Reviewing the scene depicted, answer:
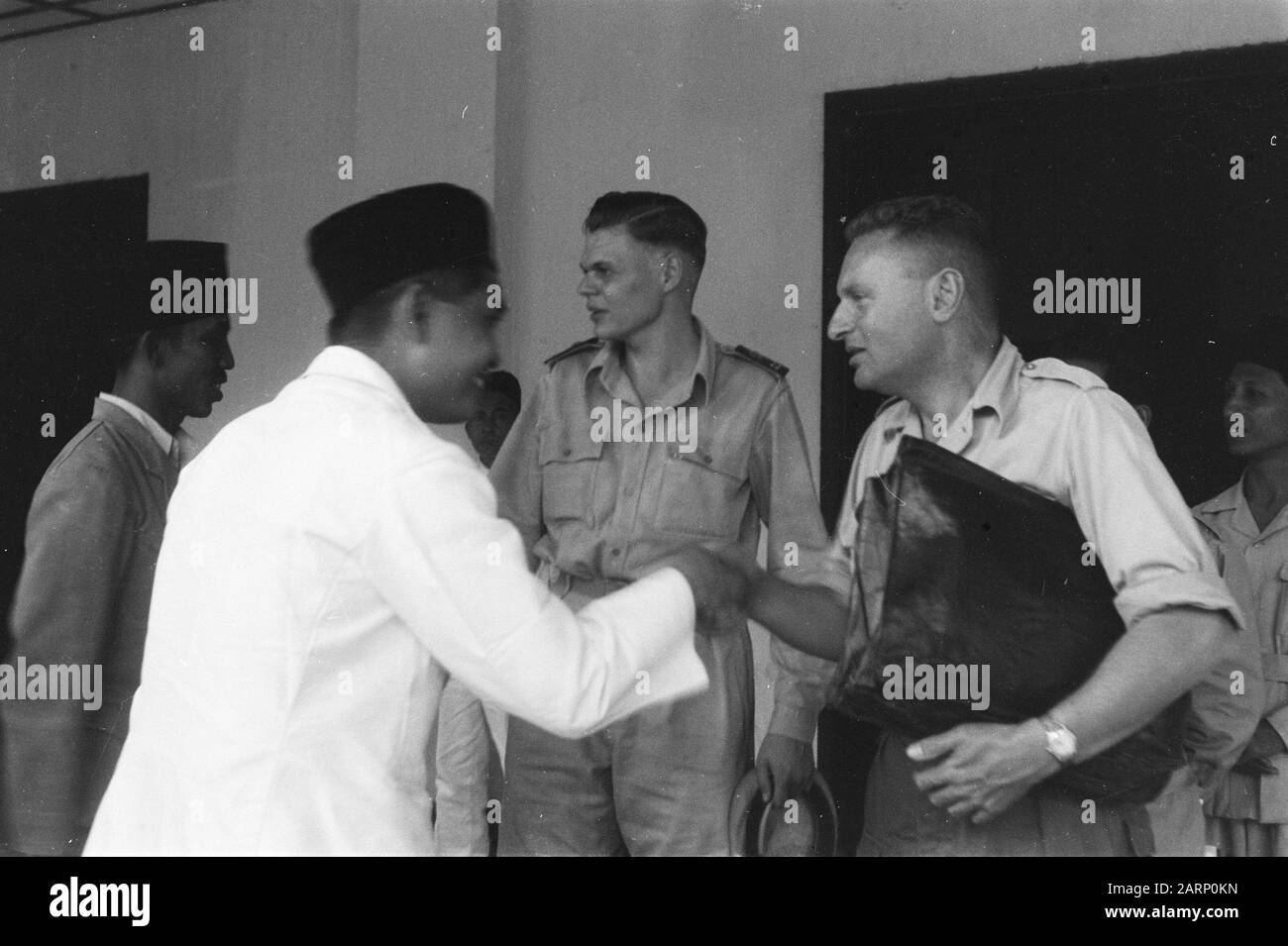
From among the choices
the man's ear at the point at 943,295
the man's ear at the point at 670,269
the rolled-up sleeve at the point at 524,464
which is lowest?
the rolled-up sleeve at the point at 524,464

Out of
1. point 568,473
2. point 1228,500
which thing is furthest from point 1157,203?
point 568,473

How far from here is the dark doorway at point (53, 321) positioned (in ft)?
11.3

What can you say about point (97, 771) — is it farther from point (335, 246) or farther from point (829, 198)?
point (829, 198)

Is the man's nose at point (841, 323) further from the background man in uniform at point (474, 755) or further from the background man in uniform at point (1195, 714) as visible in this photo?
the background man in uniform at point (474, 755)

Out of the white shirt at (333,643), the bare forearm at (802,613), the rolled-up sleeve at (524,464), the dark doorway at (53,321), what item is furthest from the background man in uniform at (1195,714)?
the dark doorway at (53,321)

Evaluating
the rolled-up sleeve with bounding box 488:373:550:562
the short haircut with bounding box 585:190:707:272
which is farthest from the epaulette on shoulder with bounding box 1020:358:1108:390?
the rolled-up sleeve with bounding box 488:373:550:562

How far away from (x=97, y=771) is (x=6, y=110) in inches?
66.0

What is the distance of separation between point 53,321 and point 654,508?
157 cm

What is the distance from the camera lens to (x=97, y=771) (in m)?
3.37

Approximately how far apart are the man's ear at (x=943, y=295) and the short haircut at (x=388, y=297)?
3.38ft

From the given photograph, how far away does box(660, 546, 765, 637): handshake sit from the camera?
3.11 metres

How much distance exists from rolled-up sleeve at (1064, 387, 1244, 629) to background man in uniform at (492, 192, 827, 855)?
614 mm
